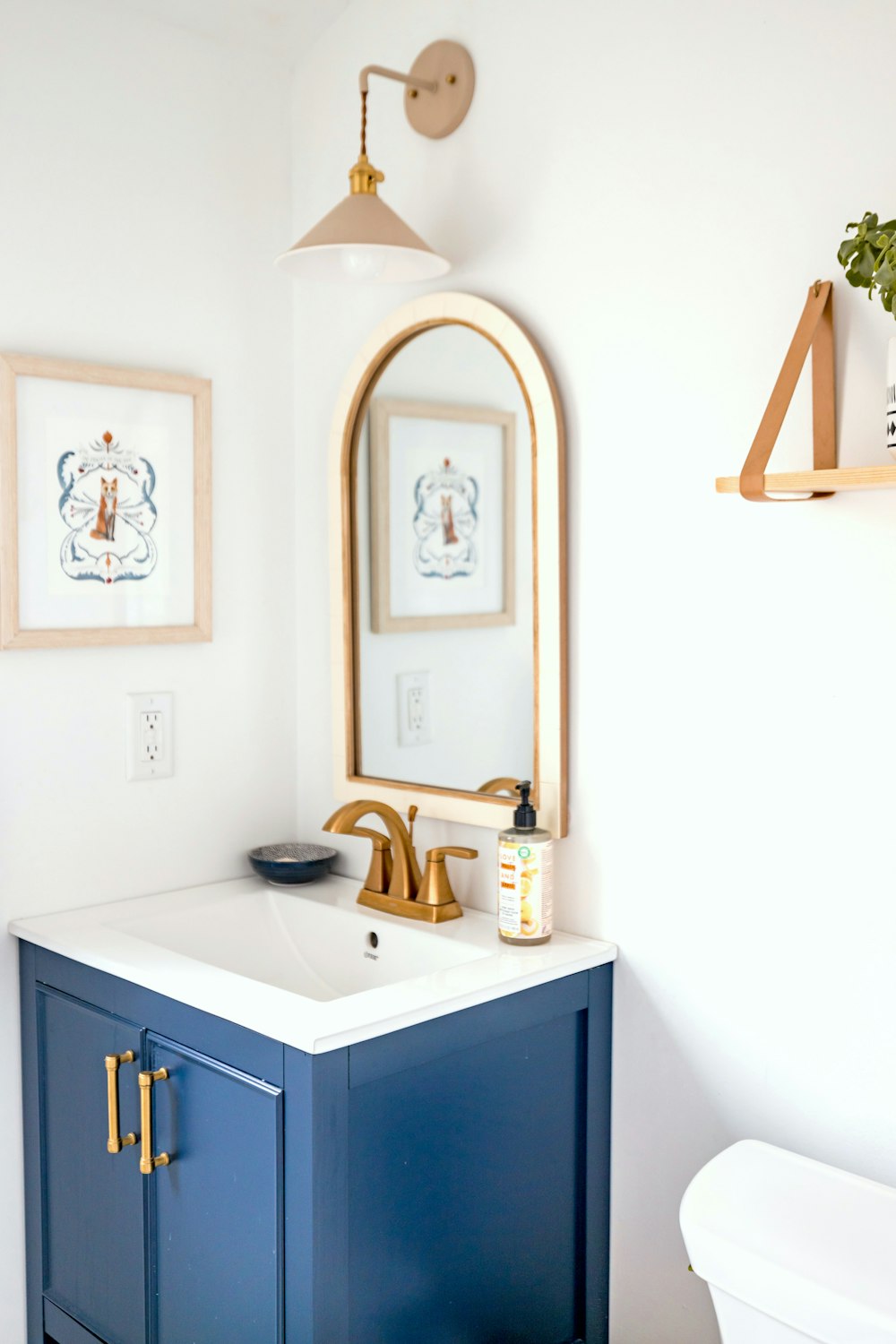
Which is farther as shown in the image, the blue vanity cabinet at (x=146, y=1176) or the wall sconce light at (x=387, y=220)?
the wall sconce light at (x=387, y=220)

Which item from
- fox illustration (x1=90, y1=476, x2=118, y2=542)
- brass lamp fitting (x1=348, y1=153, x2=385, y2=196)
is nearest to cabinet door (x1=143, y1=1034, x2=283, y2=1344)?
fox illustration (x1=90, y1=476, x2=118, y2=542)

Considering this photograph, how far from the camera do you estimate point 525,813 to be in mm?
1629

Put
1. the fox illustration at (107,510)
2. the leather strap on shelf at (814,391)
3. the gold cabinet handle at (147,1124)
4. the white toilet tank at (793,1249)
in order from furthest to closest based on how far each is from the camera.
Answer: the fox illustration at (107,510) < the gold cabinet handle at (147,1124) < the leather strap on shelf at (814,391) < the white toilet tank at (793,1249)

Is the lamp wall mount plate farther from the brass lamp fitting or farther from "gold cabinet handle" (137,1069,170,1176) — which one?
"gold cabinet handle" (137,1069,170,1176)

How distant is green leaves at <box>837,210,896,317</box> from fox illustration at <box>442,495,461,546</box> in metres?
0.72

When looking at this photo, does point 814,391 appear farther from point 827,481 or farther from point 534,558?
point 534,558

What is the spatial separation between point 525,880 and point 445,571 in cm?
51

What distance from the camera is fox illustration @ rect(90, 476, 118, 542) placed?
1873 millimetres

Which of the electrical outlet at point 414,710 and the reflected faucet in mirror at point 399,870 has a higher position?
the electrical outlet at point 414,710

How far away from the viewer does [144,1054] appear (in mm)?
1579

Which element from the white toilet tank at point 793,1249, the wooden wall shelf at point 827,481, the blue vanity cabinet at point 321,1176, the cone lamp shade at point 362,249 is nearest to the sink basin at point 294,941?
the blue vanity cabinet at point 321,1176

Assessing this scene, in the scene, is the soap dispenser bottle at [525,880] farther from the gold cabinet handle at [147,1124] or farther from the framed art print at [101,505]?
the framed art print at [101,505]

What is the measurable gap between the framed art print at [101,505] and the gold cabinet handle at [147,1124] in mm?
678

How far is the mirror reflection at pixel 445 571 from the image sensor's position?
1729 millimetres
